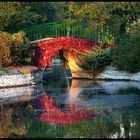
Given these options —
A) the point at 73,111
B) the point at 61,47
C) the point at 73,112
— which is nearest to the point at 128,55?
the point at 61,47

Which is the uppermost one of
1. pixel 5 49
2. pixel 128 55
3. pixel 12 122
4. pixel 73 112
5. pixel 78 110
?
pixel 12 122

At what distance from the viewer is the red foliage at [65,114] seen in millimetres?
25500

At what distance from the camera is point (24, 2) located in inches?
2024

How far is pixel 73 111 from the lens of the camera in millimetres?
27703

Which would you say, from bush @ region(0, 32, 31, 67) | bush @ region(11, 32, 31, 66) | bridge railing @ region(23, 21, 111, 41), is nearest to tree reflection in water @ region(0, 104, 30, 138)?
bush @ region(0, 32, 31, 67)

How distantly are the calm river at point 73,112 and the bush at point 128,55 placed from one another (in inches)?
89.6

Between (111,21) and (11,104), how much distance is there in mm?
18190

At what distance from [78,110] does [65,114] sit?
119cm

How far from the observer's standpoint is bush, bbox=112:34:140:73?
1657 inches

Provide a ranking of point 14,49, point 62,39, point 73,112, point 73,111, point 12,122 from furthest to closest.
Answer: point 62,39 < point 14,49 < point 73,111 < point 73,112 < point 12,122

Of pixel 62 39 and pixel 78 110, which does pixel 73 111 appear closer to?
pixel 78 110

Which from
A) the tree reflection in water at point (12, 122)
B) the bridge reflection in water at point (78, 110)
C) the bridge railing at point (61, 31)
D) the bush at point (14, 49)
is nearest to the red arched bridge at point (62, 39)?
the bridge railing at point (61, 31)

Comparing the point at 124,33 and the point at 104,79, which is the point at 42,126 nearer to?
the point at 104,79

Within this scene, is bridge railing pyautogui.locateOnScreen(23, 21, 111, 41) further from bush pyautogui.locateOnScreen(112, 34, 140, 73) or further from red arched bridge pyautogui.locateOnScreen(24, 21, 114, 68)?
bush pyautogui.locateOnScreen(112, 34, 140, 73)
